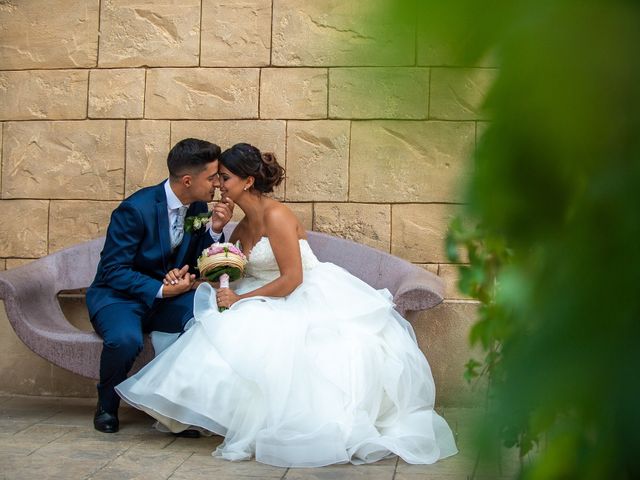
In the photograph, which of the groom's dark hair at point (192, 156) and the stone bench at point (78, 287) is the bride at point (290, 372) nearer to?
the groom's dark hair at point (192, 156)

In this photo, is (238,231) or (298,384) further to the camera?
(238,231)

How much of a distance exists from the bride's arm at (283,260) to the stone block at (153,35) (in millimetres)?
1430

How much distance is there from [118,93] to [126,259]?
1.31 meters

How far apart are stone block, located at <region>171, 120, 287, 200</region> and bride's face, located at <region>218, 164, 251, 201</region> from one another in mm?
726

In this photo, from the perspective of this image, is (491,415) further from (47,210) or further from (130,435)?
(47,210)

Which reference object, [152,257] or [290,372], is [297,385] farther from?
[152,257]

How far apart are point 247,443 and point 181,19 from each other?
260 centimetres

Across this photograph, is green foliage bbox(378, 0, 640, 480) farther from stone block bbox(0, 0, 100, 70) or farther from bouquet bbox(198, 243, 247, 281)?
stone block bbox(0, 0, 100, 70)

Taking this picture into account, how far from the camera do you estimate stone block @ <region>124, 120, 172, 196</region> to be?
17.8 ft

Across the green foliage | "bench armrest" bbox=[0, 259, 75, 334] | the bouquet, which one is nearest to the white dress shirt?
the bouquet

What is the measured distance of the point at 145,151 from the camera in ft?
Answer: 17.9

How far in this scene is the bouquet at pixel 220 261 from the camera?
439cm

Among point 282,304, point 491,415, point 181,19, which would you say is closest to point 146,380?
point 282,304

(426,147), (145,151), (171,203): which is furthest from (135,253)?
(426,147)
